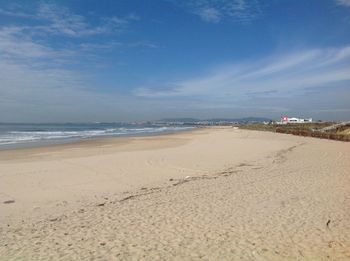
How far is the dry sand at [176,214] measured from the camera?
20.1ft

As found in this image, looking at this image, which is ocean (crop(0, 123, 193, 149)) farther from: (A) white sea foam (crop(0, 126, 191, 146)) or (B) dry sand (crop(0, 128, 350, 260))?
(B) dry sand (crop(0, 128, 350, 260))

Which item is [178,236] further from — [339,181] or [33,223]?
[339,181]


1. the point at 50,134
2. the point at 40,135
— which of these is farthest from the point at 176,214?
the point at 50,134

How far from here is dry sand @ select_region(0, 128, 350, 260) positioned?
20.1ft

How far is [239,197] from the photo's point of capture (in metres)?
9.88

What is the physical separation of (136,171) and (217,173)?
10.6ft

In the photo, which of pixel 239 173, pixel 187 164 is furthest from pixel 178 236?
pixel 187 164

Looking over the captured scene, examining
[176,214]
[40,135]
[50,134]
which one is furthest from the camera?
[50,134]

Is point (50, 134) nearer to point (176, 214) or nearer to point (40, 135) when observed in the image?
point (40, 135)

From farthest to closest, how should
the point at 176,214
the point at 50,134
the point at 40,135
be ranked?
the point at 50,134
the point at 40,135
the point at 176,214

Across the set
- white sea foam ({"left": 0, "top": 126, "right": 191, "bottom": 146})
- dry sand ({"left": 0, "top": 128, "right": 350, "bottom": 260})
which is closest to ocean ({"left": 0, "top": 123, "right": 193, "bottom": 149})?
white sea foam ({"left": 0, "top": 126, "right": 191, "bottom": 146})

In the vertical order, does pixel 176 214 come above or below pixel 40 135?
below

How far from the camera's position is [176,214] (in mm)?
8258

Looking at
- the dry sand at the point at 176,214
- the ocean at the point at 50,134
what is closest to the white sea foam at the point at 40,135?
the ocean at the point at 50,134
